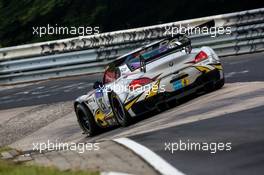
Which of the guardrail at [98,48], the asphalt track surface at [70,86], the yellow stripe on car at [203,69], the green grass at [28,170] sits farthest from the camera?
the guardrail at [98,48]

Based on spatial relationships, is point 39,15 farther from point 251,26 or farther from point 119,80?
point 119,80

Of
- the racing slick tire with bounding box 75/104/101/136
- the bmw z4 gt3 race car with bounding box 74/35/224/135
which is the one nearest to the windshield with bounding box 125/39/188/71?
the bmw z4 gt3 race car with bounding box 74/35/224/135

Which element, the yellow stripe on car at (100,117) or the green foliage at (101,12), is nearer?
the yellow stripe on car at (100,117)

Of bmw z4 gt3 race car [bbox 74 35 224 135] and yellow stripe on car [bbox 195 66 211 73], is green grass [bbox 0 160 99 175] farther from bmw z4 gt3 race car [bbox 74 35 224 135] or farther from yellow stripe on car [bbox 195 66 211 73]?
yellow stripe on car [bbox 195 66 211 73]

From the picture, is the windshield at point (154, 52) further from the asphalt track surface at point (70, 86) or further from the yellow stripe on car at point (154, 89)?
the asphalt track surface at point (70, 86)

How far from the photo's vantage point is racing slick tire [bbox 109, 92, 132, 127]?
446 inches

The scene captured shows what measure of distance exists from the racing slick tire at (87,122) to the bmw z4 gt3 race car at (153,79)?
260 mm

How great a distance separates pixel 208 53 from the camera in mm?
11875

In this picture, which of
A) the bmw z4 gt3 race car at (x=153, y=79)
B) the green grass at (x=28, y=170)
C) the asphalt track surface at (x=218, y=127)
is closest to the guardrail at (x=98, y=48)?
the asphalt track surface at (x=218, y=127)

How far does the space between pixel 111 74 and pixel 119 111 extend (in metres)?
0.70

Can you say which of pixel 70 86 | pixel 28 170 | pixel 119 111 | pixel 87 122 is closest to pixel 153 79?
pixel 119 111

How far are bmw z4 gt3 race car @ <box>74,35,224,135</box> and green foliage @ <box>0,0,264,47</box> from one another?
1222 centimetres

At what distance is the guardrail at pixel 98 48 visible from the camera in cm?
1841

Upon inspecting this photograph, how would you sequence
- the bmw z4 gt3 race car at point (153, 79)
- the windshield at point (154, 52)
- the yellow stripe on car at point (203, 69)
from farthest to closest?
the yellow stripe on car at point (203, 69) < the windshield at point (154, 52) < the bmw z4 gt3 race car at point (153, 79)
